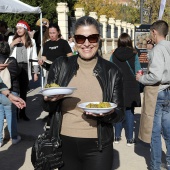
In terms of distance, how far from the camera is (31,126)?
7660 millimetres

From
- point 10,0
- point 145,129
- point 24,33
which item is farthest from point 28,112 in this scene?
point 145,129

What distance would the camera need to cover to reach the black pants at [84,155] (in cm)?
296

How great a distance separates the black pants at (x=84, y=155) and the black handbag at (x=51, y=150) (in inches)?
2.3

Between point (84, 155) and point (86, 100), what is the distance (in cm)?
44

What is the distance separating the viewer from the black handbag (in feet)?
9.75

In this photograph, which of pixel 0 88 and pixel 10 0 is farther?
pixel 10 0

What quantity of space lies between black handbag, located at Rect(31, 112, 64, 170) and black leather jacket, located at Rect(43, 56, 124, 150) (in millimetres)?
160

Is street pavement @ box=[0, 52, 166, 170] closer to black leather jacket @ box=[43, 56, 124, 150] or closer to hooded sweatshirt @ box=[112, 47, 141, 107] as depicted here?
hooded sweatshirt @ box=[112, 47, 141, 107]

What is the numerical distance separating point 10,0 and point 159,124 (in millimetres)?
6690

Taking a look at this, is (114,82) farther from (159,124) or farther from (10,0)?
(10,0)

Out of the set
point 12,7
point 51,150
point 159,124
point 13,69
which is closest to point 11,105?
point 13,69

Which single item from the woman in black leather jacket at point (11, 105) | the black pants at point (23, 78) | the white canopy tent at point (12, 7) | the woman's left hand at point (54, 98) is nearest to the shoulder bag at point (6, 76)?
the woman in black leather jacket at point (11, 105)

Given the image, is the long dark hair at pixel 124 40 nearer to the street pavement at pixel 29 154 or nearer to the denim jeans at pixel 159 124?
the street pavement at pixel 29 154

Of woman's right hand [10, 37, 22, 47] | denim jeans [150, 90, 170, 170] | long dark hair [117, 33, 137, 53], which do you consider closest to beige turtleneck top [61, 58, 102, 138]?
denim jeans [150, 90, 170, 170]
